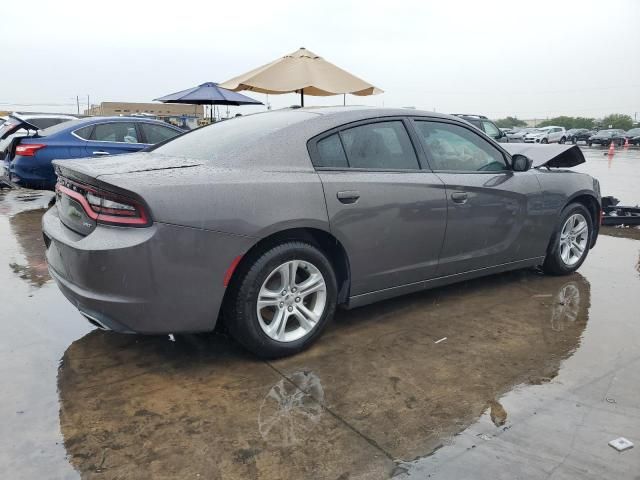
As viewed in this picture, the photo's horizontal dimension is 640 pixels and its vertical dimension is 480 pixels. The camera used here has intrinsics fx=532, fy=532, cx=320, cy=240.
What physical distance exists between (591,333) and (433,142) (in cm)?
170

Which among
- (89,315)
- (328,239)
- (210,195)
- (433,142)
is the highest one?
(433,142)

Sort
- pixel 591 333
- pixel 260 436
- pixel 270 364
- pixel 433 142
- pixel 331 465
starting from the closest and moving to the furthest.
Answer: pixel 331 465 → pixel 260 436 → pixel 270 364 → pixel 591 333 → pixel 433 142

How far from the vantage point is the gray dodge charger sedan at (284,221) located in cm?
270

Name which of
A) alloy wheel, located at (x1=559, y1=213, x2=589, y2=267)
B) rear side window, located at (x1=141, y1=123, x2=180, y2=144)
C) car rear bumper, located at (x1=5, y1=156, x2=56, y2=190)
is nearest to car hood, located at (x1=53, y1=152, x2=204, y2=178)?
alloy wheel, located at (x1=559, y1=213, x2=589, y2=267)

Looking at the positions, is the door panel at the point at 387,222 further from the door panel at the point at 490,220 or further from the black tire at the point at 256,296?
the black tire at the point at 256,296

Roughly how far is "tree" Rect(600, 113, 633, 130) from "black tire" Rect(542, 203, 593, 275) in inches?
2559

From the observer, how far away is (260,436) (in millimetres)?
2396

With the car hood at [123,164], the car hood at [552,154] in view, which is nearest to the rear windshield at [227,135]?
the car hood at [123,164]

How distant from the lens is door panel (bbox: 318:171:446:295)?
3270 millimetres

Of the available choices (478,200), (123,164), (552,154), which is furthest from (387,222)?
(552,154)

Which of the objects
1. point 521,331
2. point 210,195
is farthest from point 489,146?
point 210,195

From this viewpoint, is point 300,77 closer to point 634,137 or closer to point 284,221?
point 284,221

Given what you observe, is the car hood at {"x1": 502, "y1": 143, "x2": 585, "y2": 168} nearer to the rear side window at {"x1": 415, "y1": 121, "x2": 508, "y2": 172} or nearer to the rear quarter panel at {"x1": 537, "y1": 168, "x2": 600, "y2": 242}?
the rear quarter panel at {"x1": 537, "y1": 168, "x2": 600, "y2": 242}

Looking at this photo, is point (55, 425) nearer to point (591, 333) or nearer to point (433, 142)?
point (433, 142)
